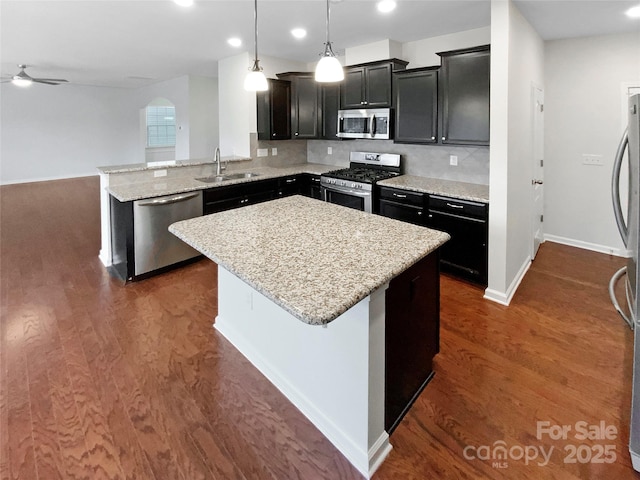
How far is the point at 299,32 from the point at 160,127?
8716 mm

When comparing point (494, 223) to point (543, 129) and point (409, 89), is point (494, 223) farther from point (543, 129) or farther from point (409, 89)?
point (543, 129)

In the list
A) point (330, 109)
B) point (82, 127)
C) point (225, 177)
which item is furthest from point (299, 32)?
point (82, 127)

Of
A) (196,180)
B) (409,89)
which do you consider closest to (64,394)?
(196,180)

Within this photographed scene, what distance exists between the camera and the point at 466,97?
3.50 metres

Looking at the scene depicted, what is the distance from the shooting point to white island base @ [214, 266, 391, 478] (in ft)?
5.16

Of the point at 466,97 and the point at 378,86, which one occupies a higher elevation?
the point at 378,86

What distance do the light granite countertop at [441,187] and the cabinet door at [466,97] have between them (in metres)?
0.46

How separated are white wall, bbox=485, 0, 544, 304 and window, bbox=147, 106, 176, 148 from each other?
9612mm

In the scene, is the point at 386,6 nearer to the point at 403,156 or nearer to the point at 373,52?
the point at 373,52

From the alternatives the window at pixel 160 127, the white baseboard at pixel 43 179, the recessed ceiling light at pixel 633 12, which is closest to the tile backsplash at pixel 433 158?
the recessed ceiling light at pixel 633 12

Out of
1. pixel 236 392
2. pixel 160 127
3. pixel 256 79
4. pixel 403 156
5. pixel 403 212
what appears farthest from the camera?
pixel 160 127

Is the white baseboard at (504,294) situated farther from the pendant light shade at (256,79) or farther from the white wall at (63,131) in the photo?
the white wall at (63,131)

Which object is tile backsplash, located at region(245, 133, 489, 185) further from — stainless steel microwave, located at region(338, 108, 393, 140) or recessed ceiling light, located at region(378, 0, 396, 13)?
recessed ceiling light, located at region(378, 0, 396, 13)

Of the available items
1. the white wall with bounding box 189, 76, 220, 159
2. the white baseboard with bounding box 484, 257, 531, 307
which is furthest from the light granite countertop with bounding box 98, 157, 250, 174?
the white baseboard with bounding box 484, 257, 531, 307
